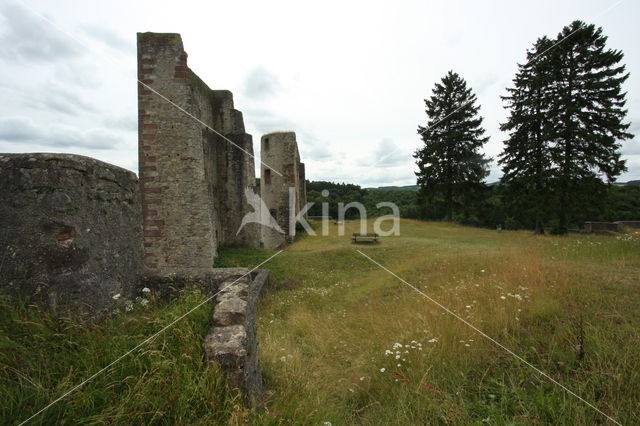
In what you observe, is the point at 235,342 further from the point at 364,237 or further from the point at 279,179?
the point at 279,179

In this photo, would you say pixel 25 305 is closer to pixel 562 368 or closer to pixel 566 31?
pixel 562 368

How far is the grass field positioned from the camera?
195 cm

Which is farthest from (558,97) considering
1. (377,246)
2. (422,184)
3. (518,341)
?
(518,341)

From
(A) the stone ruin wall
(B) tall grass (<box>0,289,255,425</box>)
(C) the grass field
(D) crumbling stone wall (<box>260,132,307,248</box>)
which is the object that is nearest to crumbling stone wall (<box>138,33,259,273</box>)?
(C) the grass field

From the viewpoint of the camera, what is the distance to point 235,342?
2.46m

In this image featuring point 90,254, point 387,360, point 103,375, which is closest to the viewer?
point 103,375

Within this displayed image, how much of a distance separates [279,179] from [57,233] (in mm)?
17956

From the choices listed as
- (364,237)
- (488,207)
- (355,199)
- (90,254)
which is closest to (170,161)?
(90,254)

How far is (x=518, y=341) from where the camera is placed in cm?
344

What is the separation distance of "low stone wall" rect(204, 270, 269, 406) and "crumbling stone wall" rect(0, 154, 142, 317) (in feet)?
3.50

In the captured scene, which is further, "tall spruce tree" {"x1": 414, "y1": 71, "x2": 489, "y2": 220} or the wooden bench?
"tall spruce tree" {"x1": 414, "y1": 71, "x2": 489, "y2": 220}

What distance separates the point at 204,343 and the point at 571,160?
2129 centimetres

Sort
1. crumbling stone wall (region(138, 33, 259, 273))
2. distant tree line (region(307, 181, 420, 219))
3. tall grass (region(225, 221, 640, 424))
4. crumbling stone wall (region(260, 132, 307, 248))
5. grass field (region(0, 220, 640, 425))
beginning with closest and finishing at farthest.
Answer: grass field (region(0, 220, 640, 425)) < tall grass (region(225, 221, 640, 424)) < crumbling stone wall (region(138, 33, 259, 273)) < crumbling stone wall (region(260, 132, 307, 248)) < distant tree line (region(307, 181, 420, 219))

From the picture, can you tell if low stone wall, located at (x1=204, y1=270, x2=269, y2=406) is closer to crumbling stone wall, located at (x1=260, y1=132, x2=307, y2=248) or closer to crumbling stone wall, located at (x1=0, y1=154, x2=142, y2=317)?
crumbling stone wall, located at (x1=0, y1=154, x2=142, y2=317)
